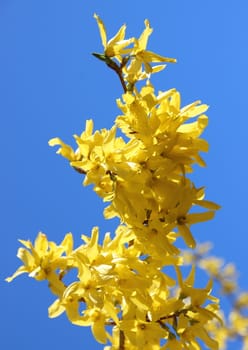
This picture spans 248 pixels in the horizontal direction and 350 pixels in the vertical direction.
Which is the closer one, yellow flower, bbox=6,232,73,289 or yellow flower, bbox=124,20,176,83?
yellow flower, bbox=6,232,73,289

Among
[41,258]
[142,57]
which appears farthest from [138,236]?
[142,57]

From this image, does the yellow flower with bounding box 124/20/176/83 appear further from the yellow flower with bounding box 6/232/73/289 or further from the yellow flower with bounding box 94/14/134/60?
the yellow flower with bounding box 6/232/73/289

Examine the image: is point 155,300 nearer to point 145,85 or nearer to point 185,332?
point 185,332

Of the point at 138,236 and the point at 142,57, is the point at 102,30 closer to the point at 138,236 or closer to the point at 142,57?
the point at 142,57

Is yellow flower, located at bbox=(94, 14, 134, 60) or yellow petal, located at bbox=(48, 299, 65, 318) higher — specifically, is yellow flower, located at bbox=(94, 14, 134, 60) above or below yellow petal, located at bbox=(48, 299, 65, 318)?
above

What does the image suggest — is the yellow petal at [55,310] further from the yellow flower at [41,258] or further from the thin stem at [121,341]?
the thin stem at [121,341]

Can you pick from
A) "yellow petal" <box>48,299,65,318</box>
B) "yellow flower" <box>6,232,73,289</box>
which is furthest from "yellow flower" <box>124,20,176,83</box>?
"yellow petal" <box>48,299,65,318</box>

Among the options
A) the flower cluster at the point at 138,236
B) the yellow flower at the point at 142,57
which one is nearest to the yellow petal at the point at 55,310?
the flower cluster at the point at 138,236

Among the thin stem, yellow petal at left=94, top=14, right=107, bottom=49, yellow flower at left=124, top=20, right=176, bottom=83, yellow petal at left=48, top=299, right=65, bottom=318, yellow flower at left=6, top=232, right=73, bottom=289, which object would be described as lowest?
A: the thin stem

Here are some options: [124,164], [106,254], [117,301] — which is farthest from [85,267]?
[124,164]
